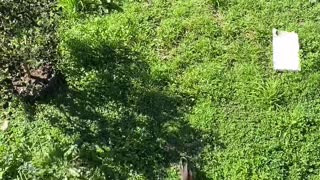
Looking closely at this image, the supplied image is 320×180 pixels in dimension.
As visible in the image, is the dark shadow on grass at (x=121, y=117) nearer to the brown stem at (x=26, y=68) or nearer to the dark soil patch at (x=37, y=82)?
the dark soil patch at (x=37, y=82)

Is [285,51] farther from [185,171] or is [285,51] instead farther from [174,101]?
[185,171]

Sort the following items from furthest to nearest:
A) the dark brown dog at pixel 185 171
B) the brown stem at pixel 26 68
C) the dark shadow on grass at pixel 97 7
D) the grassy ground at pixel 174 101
→ the dark shadow on grass at pixel 97 7
the brown stem at pixel 26 68
the grassy ground at pixel 174 101
the dark brown dog at pixel 185 171

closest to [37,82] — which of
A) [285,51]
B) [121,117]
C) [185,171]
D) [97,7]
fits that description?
[121,117]

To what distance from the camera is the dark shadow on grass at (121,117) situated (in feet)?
16.0

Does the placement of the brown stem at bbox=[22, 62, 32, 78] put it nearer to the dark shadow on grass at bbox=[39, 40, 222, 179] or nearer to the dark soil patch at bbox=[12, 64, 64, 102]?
the dark soil patch at bbox=[12, 64, 64, 102]

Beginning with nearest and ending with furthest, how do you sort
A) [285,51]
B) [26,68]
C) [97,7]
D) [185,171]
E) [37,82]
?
[185,171] → [26,68] → [37,82] → [285,51] → [97,7]

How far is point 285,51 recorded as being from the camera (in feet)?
18.4

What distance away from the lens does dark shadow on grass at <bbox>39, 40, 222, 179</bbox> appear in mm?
4863

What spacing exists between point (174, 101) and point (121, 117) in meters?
0.50

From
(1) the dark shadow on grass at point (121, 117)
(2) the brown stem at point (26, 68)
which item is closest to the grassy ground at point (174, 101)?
(1) the dark shadow on grass at point (121, 117)

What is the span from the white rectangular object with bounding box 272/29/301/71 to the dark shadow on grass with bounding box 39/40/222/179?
38.7 inches

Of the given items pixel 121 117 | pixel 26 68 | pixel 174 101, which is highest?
pixel 26 68

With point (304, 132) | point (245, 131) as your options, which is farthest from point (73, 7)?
point (304, 132)

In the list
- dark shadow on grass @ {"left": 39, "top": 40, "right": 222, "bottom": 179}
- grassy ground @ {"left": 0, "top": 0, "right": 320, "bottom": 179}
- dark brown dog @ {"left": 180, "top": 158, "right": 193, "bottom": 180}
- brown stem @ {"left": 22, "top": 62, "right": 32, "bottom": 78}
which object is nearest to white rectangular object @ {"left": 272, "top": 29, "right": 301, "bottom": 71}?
grassy ground @ {"left": 0, "top": 0, "right": 320, "bottom": 179}
